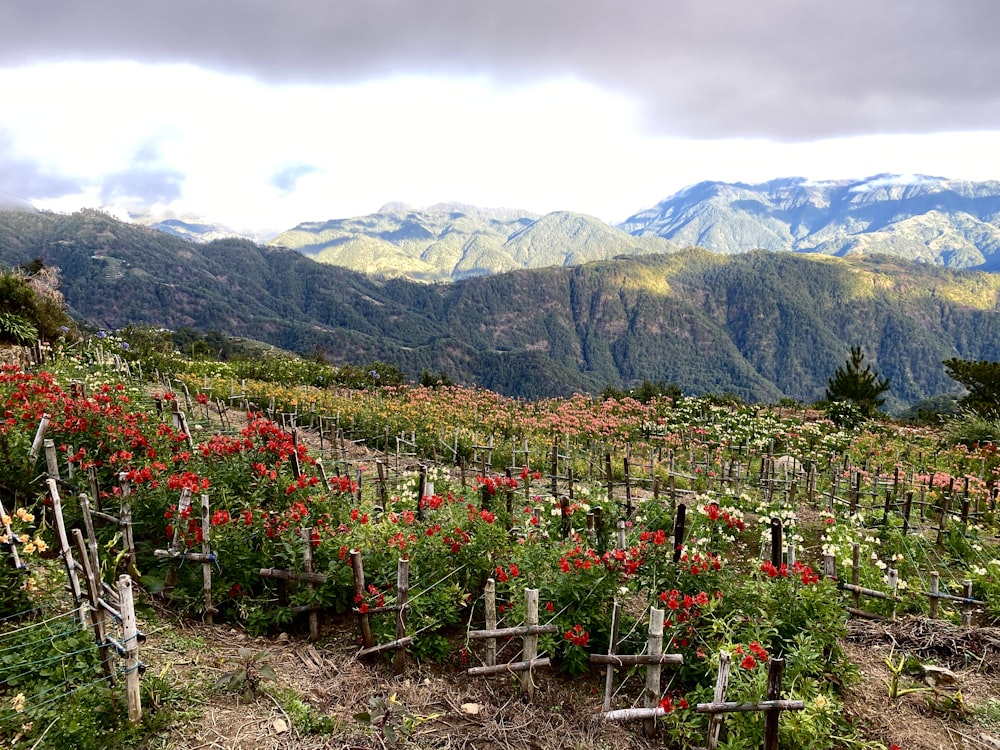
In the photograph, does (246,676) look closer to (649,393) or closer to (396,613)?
(396,613)

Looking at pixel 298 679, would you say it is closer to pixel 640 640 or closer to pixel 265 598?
pixel 265 598

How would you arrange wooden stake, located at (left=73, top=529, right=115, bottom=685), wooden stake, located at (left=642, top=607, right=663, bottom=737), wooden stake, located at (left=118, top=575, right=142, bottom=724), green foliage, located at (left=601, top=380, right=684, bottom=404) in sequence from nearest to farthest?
wooden stake, located at (left=118, top=575, right=142, bottom=724) → wooden stake, located at (left=73, top=529, right=115, bottom=685) → wooden stake, located at (left=642, top=607, right=663, bottom=737) → green foliage, located at (left=601, top=380, right=684, bottom=404)

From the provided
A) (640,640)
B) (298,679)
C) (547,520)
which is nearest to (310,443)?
(547,520)

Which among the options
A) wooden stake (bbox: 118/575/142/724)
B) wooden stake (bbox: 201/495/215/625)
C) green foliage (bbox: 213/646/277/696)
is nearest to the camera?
wooden stake (bbox: 118/575/142/724)

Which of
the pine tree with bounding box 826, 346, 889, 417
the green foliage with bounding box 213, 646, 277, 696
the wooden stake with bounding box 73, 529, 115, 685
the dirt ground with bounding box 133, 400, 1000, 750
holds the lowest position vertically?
the pine tree with bounding box 826, 346, 889, 417

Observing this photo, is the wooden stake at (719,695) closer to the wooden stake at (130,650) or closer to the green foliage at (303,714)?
the green foliage at (303,714)

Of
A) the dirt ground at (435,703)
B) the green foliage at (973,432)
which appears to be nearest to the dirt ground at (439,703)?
the dirt ground at (435,703)

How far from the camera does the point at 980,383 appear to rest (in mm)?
20375

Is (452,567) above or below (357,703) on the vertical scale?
above

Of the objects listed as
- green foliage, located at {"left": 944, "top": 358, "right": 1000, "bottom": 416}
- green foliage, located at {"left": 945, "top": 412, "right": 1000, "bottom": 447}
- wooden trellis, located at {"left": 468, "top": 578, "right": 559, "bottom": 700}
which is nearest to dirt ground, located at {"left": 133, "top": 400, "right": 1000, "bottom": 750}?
wooden trellis, located at {"left": 468, "top": 578, "right": 559, "bottom": 700}

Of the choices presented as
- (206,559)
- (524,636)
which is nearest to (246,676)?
(206,559)

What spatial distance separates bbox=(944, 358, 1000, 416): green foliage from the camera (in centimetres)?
1908

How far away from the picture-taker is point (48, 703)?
3422 millimetres

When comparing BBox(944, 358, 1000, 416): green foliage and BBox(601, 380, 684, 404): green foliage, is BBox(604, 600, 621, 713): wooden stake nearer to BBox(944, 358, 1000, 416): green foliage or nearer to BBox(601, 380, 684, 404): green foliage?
BBox(601, 380, 684, 404): green foliage
